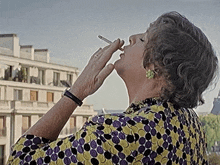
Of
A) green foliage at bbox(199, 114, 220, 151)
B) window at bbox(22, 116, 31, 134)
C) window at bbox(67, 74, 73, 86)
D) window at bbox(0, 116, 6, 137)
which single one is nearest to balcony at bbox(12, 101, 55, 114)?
window at bbox(22, 116, 31, 134)

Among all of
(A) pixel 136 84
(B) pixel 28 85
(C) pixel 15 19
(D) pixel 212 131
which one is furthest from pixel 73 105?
(C) pixel 15 19

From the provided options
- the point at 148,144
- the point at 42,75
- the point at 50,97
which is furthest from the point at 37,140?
the point at 50,97

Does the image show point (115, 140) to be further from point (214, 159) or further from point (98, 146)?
point (214, 159)

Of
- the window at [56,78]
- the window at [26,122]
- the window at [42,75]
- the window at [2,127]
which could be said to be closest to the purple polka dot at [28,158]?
the window at [2,127]

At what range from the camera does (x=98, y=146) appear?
369mm

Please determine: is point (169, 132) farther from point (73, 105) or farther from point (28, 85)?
point (28, 85)

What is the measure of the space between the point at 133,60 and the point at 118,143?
0.41 ft

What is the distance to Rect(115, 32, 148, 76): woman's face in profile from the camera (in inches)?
18.2

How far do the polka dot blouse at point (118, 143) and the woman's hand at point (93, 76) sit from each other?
0.20 feet

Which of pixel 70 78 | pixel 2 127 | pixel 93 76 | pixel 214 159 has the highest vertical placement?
pixel 70 78

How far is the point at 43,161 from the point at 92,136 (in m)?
0.05

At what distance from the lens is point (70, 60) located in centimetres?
759

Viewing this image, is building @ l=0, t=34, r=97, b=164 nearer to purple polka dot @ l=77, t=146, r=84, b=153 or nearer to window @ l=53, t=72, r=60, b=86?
window @ l=53, t=72, r=60, b=86

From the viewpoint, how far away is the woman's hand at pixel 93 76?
45 centimetres
